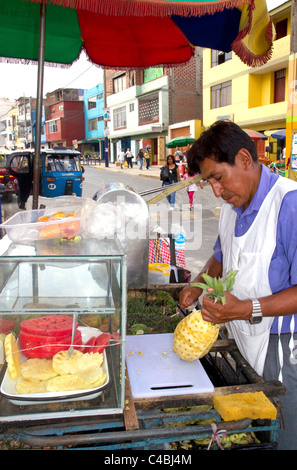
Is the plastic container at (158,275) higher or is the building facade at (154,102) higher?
the building facade at (154,102)

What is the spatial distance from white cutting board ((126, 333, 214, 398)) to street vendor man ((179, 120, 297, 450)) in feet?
0.91

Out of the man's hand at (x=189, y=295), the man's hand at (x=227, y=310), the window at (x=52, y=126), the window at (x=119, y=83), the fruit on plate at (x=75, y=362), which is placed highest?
the window at (x=119, y=83)

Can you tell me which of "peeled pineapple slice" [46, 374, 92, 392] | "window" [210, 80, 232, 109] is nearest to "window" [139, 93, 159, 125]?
"window" [210, 80, 232, 109]

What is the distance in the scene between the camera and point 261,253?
176cm

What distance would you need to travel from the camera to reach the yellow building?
74.9ft

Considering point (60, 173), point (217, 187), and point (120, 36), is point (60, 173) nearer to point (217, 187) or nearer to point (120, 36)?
point (120, 36)

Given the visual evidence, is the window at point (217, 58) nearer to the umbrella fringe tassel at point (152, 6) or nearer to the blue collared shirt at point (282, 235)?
the umbrella fringe tassel at point (152, 6)

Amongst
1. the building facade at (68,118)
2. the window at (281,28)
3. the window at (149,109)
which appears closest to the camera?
the window at (281,28)

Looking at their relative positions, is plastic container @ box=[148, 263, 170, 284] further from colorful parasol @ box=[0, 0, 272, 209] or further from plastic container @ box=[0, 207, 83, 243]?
colorful parasol @ box=[0, 0, 272, 209]

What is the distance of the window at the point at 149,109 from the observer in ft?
113

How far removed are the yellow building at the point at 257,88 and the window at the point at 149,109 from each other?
6.47m

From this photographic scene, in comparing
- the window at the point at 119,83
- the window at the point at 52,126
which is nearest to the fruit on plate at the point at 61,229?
the window at the point at 119,83

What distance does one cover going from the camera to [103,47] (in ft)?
13.4
